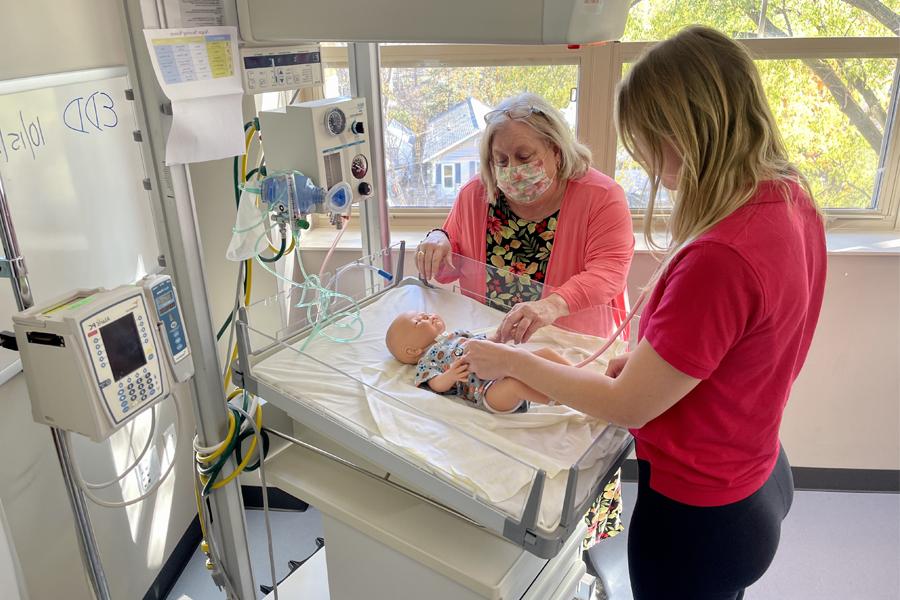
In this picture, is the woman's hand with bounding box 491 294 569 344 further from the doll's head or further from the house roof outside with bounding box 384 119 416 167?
the house roof outside with bounding box 384 119 416 167

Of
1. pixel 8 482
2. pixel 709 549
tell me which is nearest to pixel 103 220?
pixel 8 482

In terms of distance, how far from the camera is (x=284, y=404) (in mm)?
1312

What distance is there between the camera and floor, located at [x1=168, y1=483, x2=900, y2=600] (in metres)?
2.11

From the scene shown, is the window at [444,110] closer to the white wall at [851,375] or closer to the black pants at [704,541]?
the white wall at [851,375]

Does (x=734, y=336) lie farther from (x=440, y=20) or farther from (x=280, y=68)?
(x=280, y=68)

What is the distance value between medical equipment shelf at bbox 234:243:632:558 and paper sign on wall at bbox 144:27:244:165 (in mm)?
332

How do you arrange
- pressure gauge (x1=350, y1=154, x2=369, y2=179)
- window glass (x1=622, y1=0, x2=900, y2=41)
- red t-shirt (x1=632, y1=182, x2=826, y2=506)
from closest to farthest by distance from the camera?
1. red t-shirt (x1=632, y1=182, x2=826, y2=506)
2. pressure gauge (x1=350, y1=154, x2=369, y2=179)
3. window glass (x1=622, y1=0, x2=900, y2=41)

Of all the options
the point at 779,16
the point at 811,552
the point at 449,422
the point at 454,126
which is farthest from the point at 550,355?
the point at 779,16

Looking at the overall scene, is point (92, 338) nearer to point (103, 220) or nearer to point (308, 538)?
point (103, 220)

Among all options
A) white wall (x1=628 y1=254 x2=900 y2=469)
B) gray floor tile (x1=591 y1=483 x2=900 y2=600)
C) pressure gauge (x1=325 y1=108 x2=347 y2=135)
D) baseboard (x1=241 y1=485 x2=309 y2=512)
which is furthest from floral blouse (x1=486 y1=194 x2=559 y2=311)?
baseboard (x1=241 y1=485 x2=309 y2=512)

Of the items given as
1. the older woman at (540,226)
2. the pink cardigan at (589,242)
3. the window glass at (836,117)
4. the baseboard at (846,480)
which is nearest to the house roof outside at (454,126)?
the window glass at (836,117)

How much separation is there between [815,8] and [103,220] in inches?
92.2

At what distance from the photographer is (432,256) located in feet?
5.70

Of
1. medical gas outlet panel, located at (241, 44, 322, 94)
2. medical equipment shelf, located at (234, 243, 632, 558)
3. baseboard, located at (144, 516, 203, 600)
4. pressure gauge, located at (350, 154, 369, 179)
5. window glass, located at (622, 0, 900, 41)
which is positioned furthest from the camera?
window glass, located at (622, 0, 900, 41)
